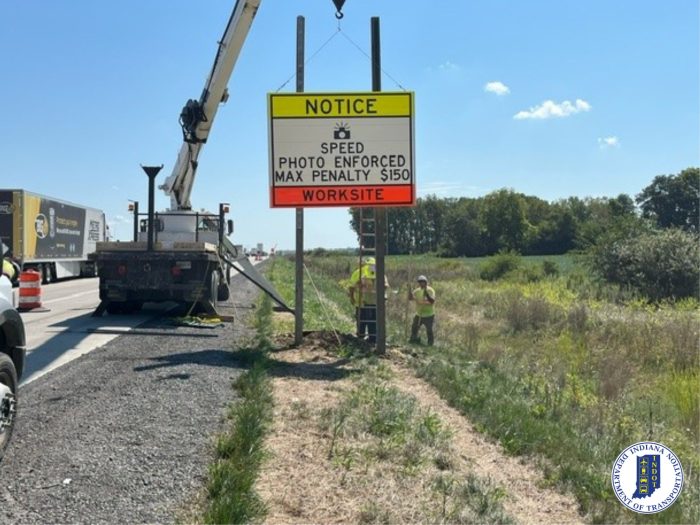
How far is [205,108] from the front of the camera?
47.1 ft

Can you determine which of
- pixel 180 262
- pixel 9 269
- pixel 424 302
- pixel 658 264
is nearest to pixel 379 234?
pixel 424 302

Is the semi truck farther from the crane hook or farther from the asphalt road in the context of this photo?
the crane hook

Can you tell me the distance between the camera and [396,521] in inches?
153

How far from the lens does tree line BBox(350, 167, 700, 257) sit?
89562 mm

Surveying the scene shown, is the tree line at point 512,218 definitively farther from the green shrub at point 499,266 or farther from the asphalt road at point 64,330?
the asphalt road at point 64,330

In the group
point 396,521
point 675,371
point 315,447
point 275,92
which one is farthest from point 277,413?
point 675,371

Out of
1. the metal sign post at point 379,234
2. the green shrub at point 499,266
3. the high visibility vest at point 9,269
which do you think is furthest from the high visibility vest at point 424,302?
the green shrub at point 499,266

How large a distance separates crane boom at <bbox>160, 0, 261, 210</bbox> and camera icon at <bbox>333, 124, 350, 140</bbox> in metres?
3.96

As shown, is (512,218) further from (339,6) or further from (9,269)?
(9,269)

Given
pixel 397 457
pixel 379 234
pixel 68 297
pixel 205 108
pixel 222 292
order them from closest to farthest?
pixel 397 457, pixel 379 234, pixel 205 108, pixel 222 292, pixel 68 297

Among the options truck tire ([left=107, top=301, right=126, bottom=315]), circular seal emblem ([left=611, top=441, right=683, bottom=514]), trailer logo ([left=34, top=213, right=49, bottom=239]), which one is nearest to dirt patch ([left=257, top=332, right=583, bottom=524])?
circular seal emblem ([left=611, top=441, right=683, bottom=514])

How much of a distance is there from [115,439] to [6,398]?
901 millimetres

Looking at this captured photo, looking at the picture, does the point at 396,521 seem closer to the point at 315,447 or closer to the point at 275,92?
the point at 315,447

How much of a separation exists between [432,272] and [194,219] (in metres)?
26.7
